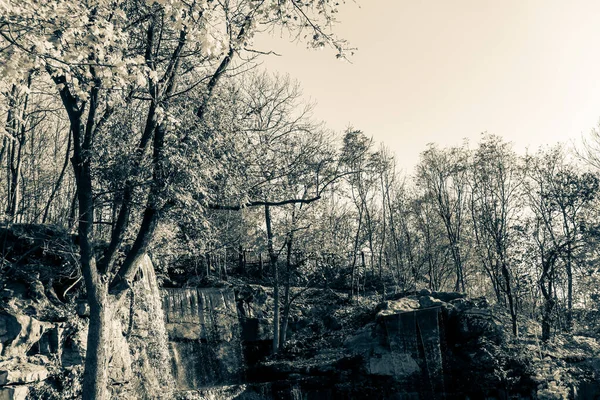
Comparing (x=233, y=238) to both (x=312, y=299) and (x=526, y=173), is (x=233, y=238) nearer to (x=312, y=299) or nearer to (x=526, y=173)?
(x=312, y=299)

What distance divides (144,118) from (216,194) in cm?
286

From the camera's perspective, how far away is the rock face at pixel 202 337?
15922mm

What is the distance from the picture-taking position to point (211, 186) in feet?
26.1

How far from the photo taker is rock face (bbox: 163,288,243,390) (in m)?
15.9

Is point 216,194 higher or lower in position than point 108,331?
higher

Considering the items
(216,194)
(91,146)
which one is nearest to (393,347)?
(216,194)

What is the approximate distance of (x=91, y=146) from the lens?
293 inches

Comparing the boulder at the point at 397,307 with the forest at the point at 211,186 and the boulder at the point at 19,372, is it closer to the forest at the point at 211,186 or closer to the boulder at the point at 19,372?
the forest at the point at 211,186

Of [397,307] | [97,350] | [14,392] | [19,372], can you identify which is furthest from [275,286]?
[97,350]

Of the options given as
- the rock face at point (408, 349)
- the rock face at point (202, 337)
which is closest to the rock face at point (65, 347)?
the rock face at point (202, 337)

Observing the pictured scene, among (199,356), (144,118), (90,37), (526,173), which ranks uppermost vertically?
(526,173)

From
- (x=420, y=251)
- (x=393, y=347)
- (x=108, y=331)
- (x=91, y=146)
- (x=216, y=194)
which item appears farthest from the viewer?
(x=420, y=251)

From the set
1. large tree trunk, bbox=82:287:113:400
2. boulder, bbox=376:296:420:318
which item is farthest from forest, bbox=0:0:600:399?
boulder, bbox=376:296:420:318

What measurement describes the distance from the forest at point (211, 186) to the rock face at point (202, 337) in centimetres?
132
